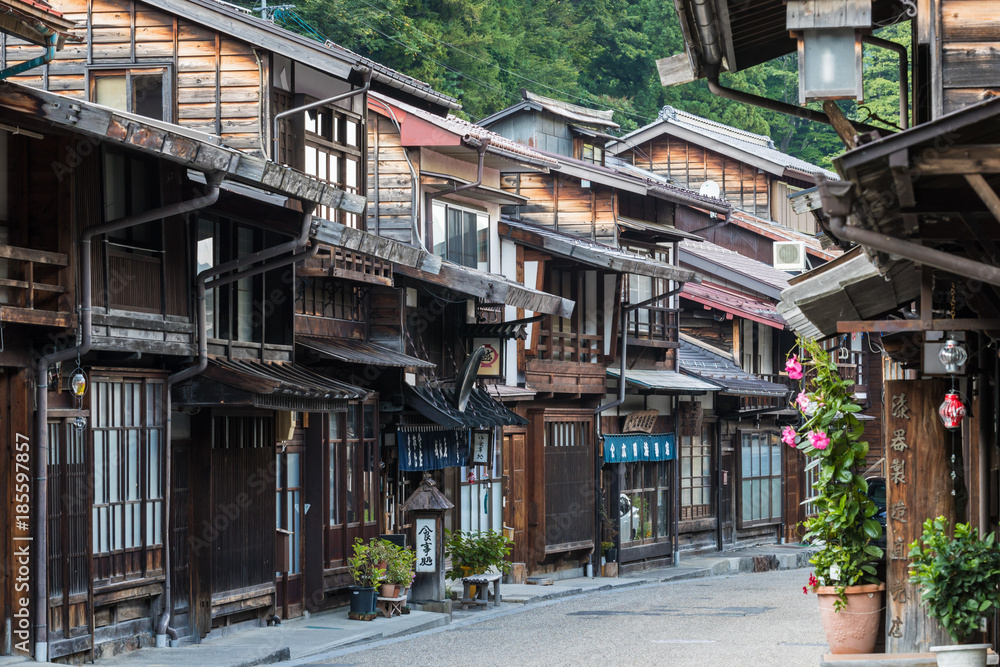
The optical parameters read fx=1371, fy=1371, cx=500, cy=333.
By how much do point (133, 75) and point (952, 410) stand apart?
11884 mm

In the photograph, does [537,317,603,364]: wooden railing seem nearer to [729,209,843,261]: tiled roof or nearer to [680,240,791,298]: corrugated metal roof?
[680,240,791,298]: corrugated metal roof

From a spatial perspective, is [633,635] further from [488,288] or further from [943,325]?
[943,325]

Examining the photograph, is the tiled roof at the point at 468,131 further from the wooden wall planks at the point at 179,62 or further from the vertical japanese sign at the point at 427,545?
the vertical japanese sign at the point at 427,545

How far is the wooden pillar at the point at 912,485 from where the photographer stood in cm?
1220

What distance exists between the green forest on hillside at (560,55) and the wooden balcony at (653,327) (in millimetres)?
10475

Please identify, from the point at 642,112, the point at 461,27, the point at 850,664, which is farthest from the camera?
the point at 642,112

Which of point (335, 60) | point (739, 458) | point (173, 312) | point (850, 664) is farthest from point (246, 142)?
point (739, 458)

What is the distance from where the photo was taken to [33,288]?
1398cm

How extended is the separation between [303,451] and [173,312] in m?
4.65

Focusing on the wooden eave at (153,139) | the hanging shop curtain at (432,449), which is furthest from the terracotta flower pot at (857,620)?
the hanging shop curtain at (432,449)

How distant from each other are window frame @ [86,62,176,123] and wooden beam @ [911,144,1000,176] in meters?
12.4

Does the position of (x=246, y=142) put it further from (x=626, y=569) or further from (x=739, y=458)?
(x=739, y=458)

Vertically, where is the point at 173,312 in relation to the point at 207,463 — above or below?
above

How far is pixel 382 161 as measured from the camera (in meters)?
24.3
